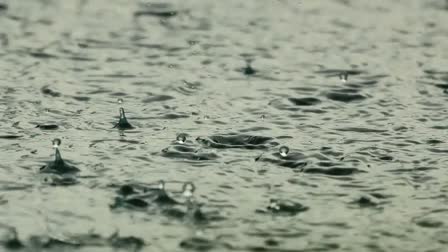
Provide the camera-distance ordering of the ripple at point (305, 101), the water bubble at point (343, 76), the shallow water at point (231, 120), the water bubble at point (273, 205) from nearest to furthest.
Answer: the shallow water at point (231, 120) < the water bubble at point (273, 205) < the ripple at point (305, 101) < the water bubble at point (343, 76)

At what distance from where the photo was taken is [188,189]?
173 inches

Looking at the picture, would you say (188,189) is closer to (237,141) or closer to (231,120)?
(237,141)

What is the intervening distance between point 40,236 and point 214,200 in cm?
81

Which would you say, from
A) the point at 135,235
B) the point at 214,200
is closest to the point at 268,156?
the point at 214,200

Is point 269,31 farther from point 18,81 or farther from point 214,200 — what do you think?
point 214,200

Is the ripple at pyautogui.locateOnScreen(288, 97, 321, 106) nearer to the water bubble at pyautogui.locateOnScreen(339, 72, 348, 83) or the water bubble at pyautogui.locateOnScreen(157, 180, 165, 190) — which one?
the water bubble at pyautogui.locateOnScreen(339, 72, 348, 83)

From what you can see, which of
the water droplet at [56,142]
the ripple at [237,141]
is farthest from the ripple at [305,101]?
the water droplet at [56,142]

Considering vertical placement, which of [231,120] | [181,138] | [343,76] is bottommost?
[181,138]

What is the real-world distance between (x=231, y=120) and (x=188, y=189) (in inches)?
49.6

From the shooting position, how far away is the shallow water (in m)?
4.05

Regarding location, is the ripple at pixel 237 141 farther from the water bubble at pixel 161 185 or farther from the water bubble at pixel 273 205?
the water bubble at pixel 273 205

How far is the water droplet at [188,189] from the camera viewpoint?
4.36 meters

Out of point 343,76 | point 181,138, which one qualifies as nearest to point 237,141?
point 181,138

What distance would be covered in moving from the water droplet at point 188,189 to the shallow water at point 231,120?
1.4 inches
